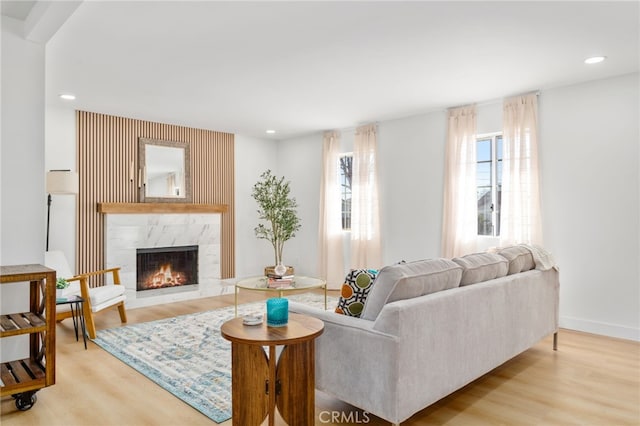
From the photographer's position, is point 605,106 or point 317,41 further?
point 605,106

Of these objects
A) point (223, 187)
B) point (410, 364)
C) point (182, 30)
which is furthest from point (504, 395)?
point (223, 187)

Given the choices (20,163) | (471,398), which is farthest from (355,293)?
(20,163)

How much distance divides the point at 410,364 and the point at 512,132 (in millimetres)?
3590

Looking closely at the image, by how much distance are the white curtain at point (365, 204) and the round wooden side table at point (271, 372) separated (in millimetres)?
4048

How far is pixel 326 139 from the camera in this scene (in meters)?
6.98

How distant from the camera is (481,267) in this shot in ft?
9.55

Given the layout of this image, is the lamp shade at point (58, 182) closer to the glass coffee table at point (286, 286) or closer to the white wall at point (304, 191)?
the glass coffee table at point (286, 286)

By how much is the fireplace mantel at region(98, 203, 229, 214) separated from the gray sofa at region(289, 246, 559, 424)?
388 centimetres

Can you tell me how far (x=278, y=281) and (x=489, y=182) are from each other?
2858 millimetres

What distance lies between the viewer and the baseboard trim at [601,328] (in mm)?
4070

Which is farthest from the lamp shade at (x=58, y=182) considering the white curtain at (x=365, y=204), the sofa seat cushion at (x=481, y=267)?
the sofa seat cushion at (x=481, y=267)

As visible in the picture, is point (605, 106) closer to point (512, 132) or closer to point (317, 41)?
point (512, 132)

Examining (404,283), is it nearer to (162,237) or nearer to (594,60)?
(594,60)

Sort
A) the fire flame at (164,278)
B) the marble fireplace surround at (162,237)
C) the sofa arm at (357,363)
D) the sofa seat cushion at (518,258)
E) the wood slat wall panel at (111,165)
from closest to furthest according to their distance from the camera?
1. the sofa arm at (357,363)
2. the sofa seat cushion at (518,258)
3. the wood slat wall panel at (111,165)
4. the marble fireplace surround at (162,237)
5. the fire flame at (164,278)
